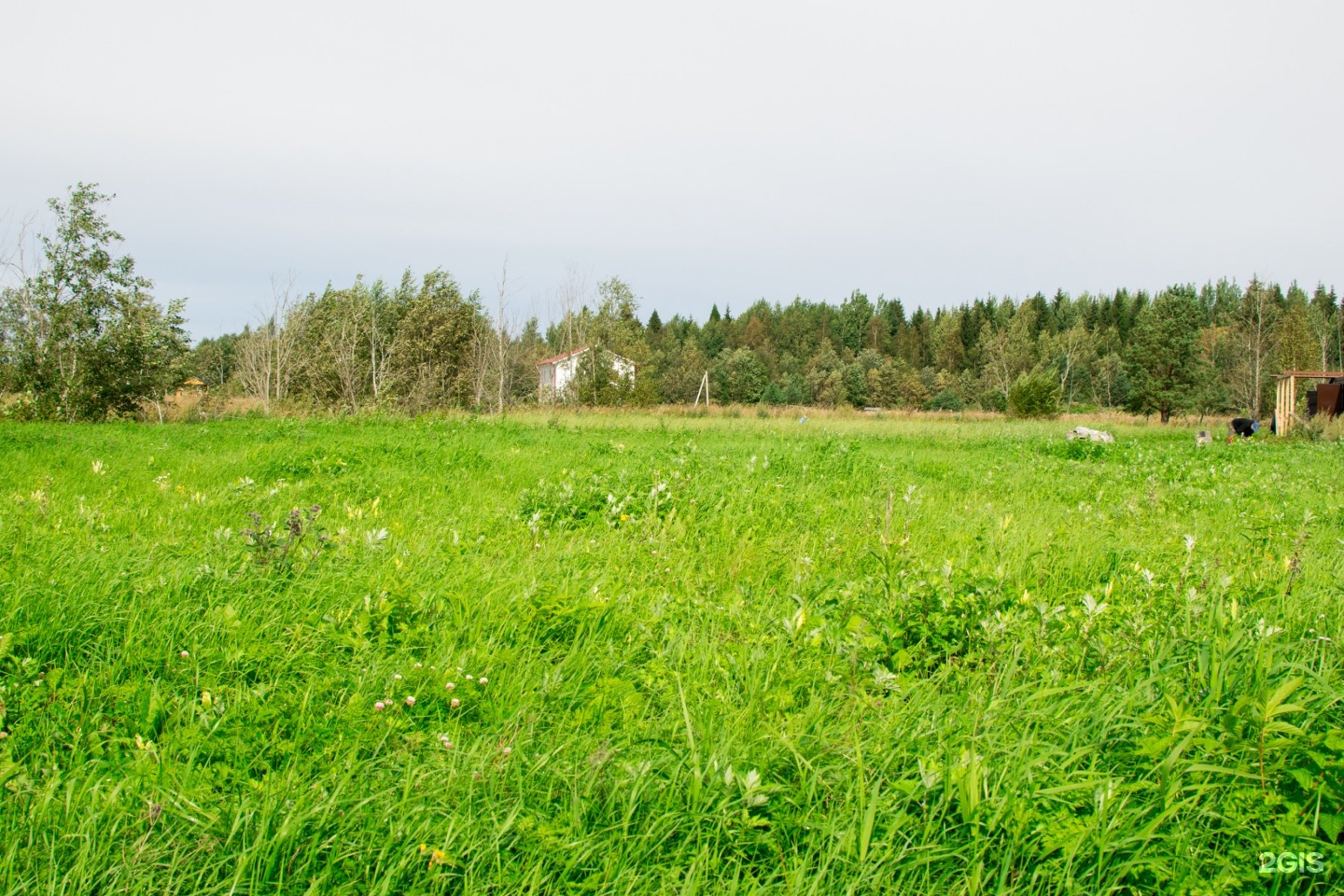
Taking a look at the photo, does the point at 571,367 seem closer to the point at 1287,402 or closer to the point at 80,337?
the point at 80,337

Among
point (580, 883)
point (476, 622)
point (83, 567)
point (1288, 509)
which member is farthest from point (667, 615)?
point (1288, 509)

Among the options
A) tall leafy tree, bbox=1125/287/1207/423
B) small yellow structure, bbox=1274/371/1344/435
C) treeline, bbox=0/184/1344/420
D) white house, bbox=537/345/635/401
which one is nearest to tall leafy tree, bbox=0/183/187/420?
treeline, bbox=0/184/1344/420

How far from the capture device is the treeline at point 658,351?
897 inches

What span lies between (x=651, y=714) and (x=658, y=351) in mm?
78122

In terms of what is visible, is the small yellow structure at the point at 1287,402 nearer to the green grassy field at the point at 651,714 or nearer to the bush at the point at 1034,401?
the bush at the point at 1034,401

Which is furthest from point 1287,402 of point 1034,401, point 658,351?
point 658,351

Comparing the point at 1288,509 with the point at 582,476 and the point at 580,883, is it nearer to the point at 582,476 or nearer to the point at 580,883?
the point at 582,476

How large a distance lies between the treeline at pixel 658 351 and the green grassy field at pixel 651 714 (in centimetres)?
2106

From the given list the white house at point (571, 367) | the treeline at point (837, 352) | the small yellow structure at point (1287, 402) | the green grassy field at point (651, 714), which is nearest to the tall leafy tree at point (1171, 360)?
the treeline at point (837, 352)

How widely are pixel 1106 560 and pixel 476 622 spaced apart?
412 cm

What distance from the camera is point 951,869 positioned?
1.90 meters

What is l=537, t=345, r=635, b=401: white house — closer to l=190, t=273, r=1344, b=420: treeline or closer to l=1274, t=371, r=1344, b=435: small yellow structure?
l=190, t=273, r=1344, b=420: treeline

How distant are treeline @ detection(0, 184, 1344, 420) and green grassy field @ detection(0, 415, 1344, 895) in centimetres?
2106

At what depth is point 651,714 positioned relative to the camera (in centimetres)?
268
